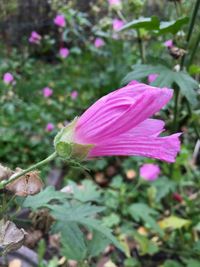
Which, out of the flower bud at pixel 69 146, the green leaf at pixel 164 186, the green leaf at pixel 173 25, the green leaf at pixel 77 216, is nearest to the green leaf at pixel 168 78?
the green leaf at pixel 173 25

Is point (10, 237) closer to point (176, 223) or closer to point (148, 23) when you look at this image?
point (148, 23)

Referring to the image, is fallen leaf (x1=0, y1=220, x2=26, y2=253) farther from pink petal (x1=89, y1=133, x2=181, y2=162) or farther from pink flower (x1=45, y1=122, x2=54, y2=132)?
pink flower (x1=45, y1=122, x2=54, y2=132)

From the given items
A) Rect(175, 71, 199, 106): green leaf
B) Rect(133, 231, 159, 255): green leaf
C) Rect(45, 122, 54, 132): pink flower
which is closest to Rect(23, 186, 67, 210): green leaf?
Rect(175, 71, 199, 106): green leaf

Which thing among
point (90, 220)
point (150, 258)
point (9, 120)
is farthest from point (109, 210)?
point (90, 220)

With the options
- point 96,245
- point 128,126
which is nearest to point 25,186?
point 128,126

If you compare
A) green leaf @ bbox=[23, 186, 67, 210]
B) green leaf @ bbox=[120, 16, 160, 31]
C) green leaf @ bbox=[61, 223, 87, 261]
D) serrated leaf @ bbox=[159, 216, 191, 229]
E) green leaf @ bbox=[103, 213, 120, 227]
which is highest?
green leaf @ bbox=[120, 16, 160, 31]

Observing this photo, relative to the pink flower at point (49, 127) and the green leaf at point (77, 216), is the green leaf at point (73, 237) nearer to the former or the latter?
the green leaf at point (77, 216)

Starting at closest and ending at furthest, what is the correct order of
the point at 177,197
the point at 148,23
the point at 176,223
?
the point at 148,23 → the point at 176,223 → the point at 177,197

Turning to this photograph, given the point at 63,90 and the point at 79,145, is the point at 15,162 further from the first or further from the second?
the point at 79,145
